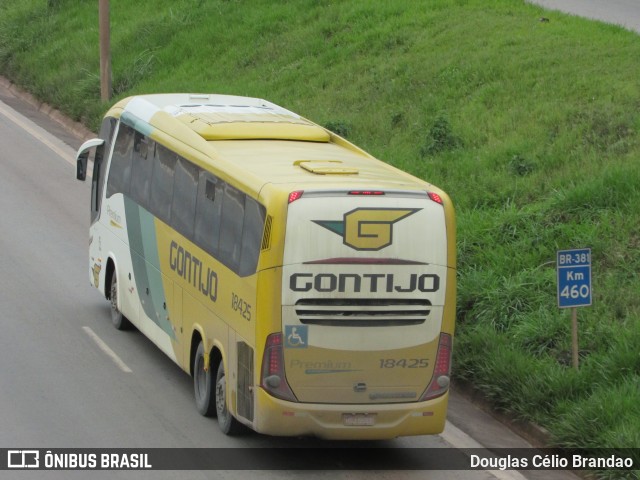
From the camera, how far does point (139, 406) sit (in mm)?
13688

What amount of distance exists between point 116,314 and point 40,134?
12011mm

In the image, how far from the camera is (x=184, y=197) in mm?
13945

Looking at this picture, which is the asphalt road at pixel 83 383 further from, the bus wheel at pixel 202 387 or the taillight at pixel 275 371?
the taillight at pixel 275 371

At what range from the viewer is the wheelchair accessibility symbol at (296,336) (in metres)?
11.6

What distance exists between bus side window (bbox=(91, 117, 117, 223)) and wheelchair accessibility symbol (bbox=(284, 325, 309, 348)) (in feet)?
19.9

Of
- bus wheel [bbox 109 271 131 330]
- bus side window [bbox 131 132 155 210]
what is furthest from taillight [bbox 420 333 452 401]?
bus wheel [bbox 109 271 131 330]

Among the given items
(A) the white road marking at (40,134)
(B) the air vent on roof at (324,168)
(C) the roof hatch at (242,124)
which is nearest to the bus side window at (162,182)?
(C) the roof hatch at (242,124)

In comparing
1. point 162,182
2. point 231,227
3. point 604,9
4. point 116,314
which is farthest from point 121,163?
point 604,9

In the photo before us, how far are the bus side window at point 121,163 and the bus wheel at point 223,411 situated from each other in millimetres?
3813

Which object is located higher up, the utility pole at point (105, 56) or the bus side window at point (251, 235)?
the bus side window at point (251, 235)

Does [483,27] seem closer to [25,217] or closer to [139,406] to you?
[25,217]

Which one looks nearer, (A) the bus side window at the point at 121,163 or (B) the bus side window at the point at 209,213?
(B) the bus side window at the point at 209,213

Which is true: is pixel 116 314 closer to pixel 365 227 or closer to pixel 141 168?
pixel 141 168

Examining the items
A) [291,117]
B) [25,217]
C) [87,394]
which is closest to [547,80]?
[291,117]
